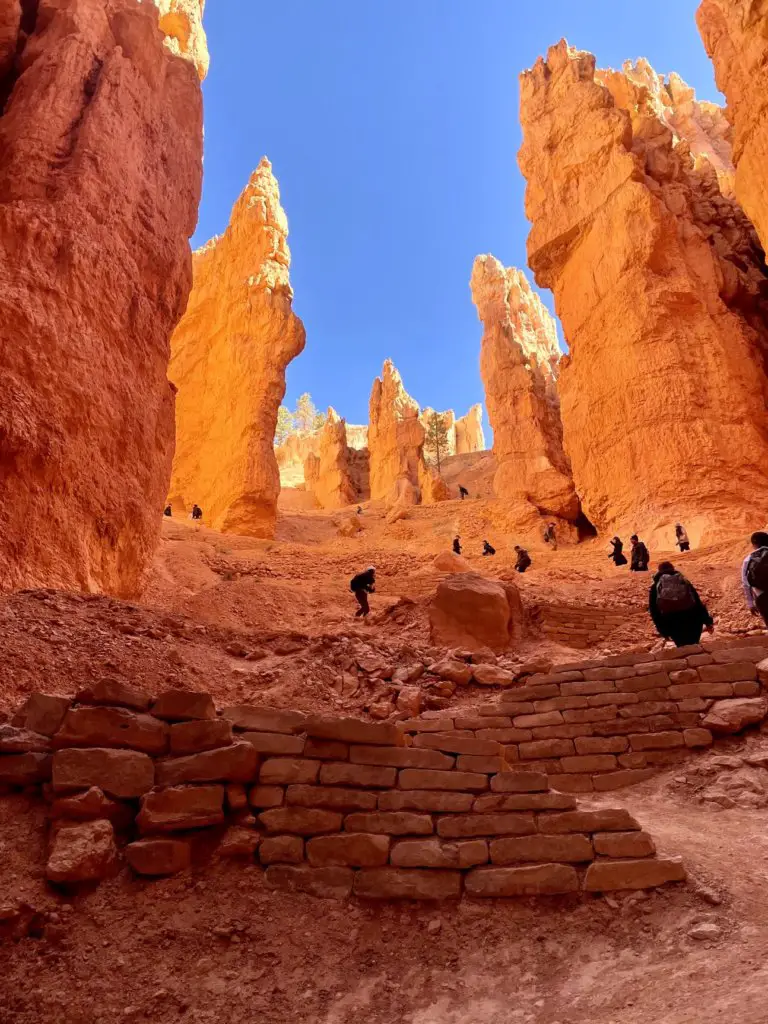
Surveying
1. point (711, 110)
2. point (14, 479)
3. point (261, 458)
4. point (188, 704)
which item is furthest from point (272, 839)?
point (711, 110)

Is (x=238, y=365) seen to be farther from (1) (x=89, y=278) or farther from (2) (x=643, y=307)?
(1) (x=89, y=278)

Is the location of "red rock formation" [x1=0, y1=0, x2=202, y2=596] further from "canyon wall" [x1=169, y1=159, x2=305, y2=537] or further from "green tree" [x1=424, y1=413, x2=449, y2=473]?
"green tree" [x1=424, y1=413, x2=449, y2=473]

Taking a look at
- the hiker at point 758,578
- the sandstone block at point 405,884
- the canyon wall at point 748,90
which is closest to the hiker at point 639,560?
the hiker at point 758,578

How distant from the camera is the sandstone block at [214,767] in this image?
381cm

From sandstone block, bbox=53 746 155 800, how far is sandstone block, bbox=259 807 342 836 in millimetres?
750

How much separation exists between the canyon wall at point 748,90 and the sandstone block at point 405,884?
23.6 m

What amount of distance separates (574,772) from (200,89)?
1740cm

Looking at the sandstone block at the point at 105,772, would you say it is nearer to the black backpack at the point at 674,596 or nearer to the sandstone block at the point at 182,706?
the sandstone block at the point at 182,706

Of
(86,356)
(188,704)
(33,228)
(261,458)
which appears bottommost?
(188,704)

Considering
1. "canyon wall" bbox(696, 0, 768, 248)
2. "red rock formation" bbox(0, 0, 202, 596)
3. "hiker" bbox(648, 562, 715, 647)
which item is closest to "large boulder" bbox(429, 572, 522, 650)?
"hiker" bbox(648, 562, 715, 647)

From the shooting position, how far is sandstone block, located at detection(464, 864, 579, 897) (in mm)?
3633

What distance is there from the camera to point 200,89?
15.6 m

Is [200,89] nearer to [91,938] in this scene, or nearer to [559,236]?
[91,938]

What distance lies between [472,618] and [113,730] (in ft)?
26.1
